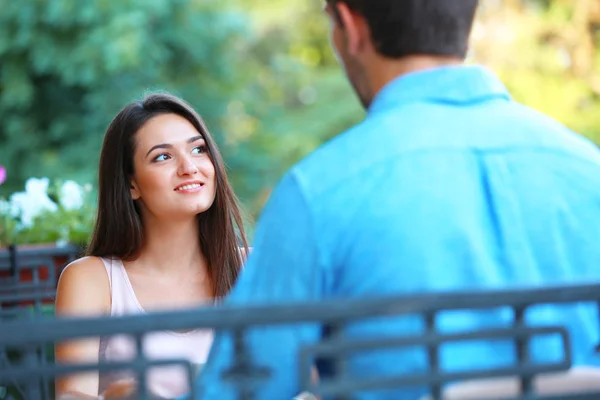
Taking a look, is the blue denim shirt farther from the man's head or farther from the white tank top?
the white tank top

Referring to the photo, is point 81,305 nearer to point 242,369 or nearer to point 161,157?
point 161,157

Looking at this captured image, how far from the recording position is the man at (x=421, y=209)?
1.24m

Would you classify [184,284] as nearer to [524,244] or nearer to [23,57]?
[524,244]

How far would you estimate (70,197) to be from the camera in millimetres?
3709

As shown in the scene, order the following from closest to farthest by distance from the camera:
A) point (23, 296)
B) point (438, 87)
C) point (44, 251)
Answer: point (438, 87) → point (23, 296) → point (44, 251)

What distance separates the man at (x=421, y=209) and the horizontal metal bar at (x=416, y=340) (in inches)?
5.3

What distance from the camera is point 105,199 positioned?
2.90 meters

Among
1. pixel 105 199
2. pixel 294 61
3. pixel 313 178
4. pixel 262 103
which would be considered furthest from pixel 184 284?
pixel 294 61

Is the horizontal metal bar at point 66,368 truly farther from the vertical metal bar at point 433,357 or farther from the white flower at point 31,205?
the white flower at point 31,205

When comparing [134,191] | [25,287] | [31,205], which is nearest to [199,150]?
[134,191]

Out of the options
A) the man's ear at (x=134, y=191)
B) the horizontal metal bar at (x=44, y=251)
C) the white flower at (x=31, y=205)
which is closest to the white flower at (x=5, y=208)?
the white flower at (x=31, y=205)

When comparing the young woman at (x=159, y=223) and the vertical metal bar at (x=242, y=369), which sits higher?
the young woman at (x=159, y=223)

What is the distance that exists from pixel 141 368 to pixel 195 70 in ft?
36.2

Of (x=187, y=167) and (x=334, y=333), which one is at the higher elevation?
(x=187, y=167)
